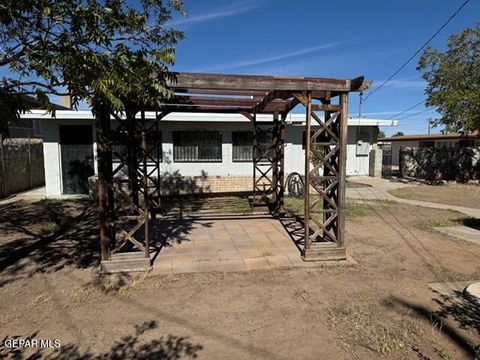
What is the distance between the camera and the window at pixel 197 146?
44.5 feet

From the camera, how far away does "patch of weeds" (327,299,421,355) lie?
332 centimetres

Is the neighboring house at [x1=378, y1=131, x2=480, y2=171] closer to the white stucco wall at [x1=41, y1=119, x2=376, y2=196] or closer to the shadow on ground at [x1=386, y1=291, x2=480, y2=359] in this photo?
the white stucco wall at [x1=41, y1=119, x2=376, y2=196]

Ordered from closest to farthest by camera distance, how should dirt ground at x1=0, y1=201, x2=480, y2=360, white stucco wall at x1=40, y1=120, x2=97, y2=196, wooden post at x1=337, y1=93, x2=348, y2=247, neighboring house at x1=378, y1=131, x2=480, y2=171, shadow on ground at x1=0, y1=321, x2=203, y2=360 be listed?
shadow on ground at x1=0, y1=321, x2=203, y2=360, dirt ground at x1=0, y1=201, x2=480, y2=360, wooden post at x1=337, y1=93, x2=348, y2=247, white stucco wall at x1=40, y1=120, x2=97, y2=196, neighboring house at x1=378, y1=131, x2=480, y2=171

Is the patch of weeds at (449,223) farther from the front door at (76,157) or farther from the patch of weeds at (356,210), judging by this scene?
the front door at (76,157)

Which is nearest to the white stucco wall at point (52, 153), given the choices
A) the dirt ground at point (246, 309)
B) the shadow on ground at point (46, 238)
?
the shadow on ground at point (46, 238)

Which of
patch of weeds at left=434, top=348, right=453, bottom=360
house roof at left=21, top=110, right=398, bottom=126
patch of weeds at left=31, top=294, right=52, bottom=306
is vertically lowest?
patch of weeds at left=434, top=348, right=453, bottom=360

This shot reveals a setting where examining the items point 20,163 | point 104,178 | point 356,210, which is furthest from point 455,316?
point 20,163

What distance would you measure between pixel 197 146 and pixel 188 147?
1.20 feet

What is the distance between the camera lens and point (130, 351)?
Result: 319 cm

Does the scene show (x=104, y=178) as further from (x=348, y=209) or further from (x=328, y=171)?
(x=348, y=209)

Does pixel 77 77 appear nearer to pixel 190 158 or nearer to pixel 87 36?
pixel 87 36

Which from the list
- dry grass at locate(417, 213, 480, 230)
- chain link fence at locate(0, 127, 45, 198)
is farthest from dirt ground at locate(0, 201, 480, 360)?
chain link fence at locate(0, 127, 45, 198)

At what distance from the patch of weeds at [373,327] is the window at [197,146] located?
10.3 m

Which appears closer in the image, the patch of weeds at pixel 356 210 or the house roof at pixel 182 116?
the patch of weeds at pixel 356 210
